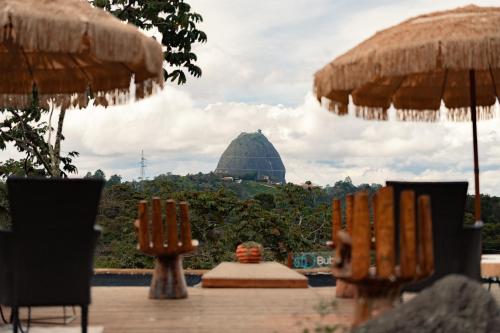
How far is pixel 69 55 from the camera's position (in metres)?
6.54

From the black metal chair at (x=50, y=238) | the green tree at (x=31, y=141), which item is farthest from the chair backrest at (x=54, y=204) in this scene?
the green tree at (x=31, y=141)

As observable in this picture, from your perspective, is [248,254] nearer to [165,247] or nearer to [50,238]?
[165,247]

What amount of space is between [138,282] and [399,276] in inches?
356

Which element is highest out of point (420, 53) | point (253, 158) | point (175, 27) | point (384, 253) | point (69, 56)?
point (253, 158)

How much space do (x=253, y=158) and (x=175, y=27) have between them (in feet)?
191

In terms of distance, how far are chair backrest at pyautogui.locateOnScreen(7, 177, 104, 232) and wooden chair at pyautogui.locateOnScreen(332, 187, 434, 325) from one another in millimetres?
1386

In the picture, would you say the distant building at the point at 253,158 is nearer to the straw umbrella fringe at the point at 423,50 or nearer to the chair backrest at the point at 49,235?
the straw umbrella fringe at the point at 423,50

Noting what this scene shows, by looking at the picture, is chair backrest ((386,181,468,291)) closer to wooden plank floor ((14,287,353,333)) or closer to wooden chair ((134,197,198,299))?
wooden plank floor ((14,287,353,333))

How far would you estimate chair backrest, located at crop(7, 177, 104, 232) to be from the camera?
398 cm

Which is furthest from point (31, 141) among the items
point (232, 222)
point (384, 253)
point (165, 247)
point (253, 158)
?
point (253, 158)

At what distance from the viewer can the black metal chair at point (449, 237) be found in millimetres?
4789

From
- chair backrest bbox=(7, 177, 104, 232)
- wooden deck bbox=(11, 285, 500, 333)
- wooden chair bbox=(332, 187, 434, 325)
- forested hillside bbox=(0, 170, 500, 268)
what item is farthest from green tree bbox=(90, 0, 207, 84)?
wooden chair bbox=(332, 187, 434, 325)

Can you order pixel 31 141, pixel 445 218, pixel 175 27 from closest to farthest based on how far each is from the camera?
pixel 445 218, pixel 175 27, pixel 31 141

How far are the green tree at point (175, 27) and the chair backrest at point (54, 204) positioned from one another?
36.7 feet
